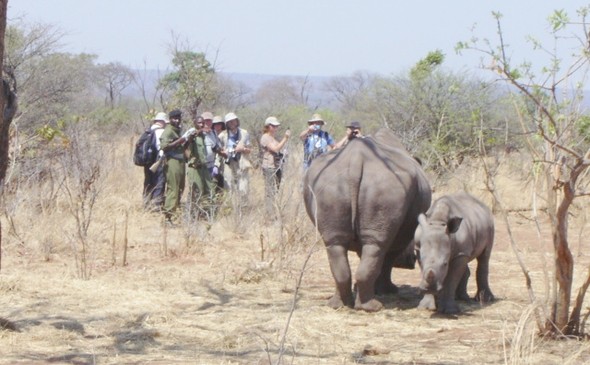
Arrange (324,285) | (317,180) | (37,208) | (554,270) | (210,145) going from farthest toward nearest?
(210,145)
(37,208)
(324,285)
(317,180)
(554,270)

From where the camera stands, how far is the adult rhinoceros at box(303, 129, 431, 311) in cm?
871

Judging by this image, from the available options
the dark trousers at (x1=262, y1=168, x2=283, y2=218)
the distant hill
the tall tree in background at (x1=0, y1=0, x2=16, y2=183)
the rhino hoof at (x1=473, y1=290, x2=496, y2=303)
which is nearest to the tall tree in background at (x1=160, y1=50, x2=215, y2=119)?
the distant hill

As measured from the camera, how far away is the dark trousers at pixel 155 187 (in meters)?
14.5

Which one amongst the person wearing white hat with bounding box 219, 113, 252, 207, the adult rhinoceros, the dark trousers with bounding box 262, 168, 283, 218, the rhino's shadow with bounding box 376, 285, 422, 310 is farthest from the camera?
the person wearing white hat with bounding box 219, 113, 252, 207

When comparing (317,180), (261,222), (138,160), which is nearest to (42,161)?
(138,160)

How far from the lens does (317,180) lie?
8945mm

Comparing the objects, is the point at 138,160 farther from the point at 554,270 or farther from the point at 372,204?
the point at 554,270

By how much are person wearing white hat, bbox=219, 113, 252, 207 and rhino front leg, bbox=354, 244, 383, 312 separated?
225 inches

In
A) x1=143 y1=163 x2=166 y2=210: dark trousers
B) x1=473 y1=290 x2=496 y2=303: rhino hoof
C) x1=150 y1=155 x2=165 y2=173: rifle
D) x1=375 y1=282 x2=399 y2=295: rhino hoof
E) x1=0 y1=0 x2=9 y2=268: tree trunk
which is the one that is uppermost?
x1=0 y1=0 x2=9 y2=268: tree trunk

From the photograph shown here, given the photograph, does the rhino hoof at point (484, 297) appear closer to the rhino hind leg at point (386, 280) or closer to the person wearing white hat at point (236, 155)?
the rhino hind leg at point (386, 280)

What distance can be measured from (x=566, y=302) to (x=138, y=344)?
2850mm

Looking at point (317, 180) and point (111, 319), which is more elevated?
point (317, 180)

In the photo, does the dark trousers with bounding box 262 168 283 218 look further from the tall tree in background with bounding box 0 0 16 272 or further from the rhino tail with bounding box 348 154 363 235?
the tall tree in background with bounding box 0 0 16 272

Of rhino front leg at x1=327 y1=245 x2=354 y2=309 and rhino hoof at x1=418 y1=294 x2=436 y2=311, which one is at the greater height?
rhino front leg at x1=327 y1=245 x2=354 y2=309
